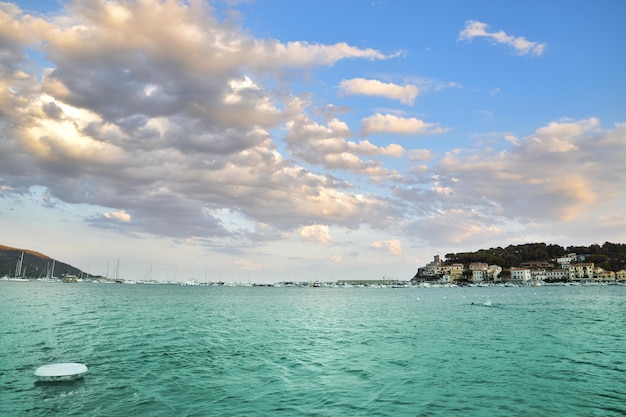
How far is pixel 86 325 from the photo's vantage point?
52875mm

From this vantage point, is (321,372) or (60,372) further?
(321,372)

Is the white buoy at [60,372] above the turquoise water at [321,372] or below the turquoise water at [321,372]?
above

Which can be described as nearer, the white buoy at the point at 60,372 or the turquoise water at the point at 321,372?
the turquoise water at the point at 321,372

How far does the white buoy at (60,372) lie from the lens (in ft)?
75.3

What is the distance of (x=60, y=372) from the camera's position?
2328 centimetres

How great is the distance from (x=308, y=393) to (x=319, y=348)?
15671 millimetres

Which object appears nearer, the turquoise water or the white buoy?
the turquoise water

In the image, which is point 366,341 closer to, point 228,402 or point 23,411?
point 228,402

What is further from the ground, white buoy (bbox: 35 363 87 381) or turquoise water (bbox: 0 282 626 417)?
white buoy (bbox: 35 363 87 381)

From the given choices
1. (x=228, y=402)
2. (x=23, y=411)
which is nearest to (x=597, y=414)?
(x=228, y=402)

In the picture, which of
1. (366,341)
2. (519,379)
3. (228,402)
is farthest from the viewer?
(366,341)

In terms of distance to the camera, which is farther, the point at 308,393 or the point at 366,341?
the point at 366,341

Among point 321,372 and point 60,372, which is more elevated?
point 60,372

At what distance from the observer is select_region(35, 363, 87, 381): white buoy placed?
75.3 feet
